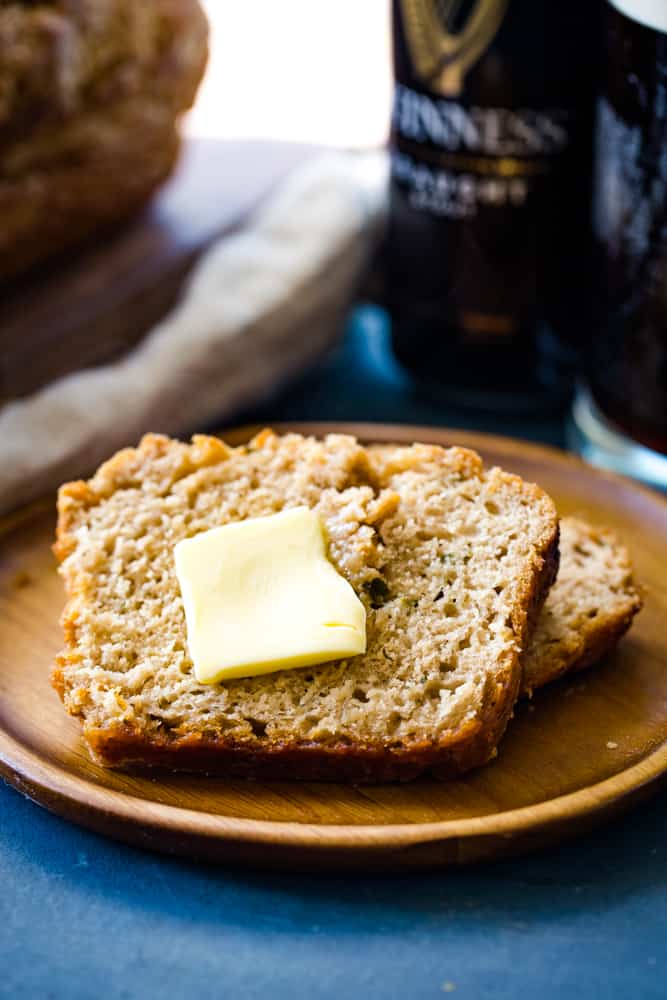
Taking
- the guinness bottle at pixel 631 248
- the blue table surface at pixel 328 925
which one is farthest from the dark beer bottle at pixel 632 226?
the blue table surface at pixel 328 925

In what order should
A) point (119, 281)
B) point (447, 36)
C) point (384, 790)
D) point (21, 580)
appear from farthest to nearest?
point (119, 281) < point (447, 36) < point (21, 580) < point (384, 790)

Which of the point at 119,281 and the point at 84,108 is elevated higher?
the point at 84,108

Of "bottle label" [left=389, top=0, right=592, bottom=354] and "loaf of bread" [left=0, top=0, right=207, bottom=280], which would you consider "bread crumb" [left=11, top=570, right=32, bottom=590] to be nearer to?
"loaf of bread" [left=0, top=0, right=207, bottom=280]

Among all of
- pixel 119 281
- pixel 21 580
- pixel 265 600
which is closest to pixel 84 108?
pixel 119 281

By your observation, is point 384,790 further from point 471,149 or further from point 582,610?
point 471,149

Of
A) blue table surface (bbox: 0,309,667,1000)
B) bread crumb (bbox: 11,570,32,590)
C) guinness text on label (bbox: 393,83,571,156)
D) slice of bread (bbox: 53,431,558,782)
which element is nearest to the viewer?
blue table surface (bbox: 0,309,667,1000)

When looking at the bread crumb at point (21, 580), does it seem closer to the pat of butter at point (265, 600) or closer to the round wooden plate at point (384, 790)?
the round wooden plate at point (384, 790)

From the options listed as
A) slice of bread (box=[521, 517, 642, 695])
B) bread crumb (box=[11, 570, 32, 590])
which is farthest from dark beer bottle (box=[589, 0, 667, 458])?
bread crumb (box=[11, 570, 32, 590])
